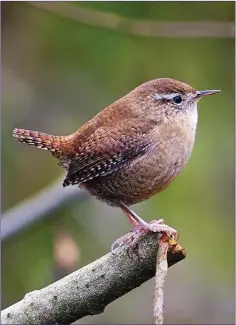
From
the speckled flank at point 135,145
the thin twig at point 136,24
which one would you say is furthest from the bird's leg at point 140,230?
the thin twig at point 136,24

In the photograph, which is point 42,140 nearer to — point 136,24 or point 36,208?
point 36,208

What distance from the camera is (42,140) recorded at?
11.6 ft

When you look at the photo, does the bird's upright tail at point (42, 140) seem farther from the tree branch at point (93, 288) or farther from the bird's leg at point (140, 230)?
the tree branch at point (93, 288)

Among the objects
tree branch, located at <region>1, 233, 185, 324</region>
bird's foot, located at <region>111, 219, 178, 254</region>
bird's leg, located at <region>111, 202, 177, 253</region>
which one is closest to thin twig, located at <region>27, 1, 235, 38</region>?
bird's leg, located at <region>111, 202, 177, 253</region>

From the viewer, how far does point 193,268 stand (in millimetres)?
5602

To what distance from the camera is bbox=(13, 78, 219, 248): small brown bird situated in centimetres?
314

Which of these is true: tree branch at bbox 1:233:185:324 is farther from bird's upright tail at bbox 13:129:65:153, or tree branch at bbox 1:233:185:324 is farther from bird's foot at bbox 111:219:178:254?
bird's upright tail at bbox 13:129:65:153

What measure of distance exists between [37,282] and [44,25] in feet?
6.37

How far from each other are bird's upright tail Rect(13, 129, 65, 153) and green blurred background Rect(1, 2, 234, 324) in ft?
4.14

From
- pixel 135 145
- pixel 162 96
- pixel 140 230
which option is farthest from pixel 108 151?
pixel 140 230

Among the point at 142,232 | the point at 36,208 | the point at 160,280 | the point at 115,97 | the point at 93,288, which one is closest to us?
the point at 160,280

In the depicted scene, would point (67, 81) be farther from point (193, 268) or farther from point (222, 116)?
point (193, 268)

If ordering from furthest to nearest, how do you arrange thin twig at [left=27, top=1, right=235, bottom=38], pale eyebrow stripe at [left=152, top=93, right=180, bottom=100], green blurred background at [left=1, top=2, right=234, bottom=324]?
green blurred background at [left=1, top=2, right=234, bottom=324]
thin twig at [left=27, top=1, right=235, bottom=38]
pale eyebrow stripe at [left=152, top=93, right=180, bottom=100]

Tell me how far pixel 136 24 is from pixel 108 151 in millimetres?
1632
